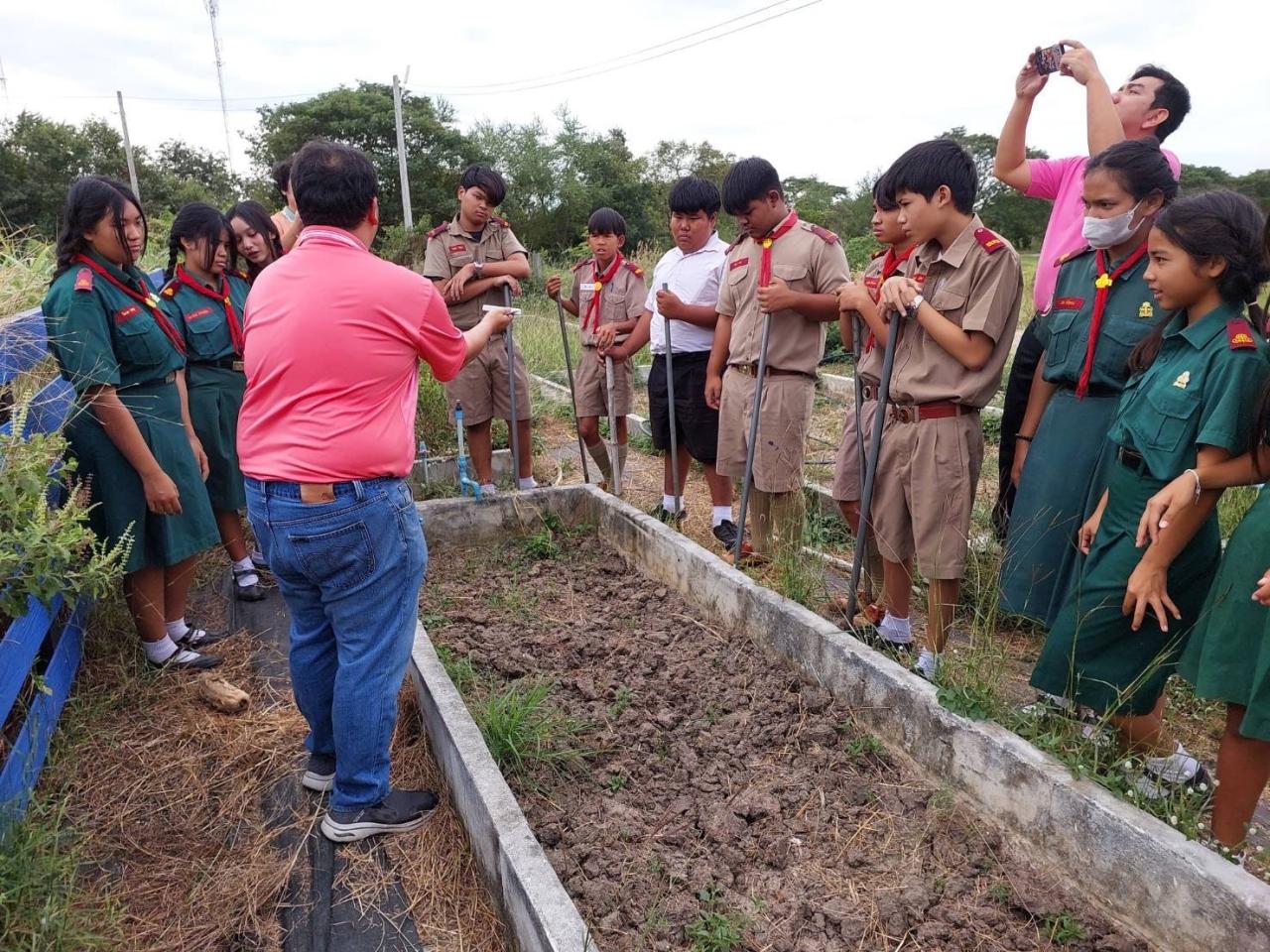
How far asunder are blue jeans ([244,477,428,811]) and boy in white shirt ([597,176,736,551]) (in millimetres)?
2459

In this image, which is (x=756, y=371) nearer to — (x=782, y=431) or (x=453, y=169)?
(x=782, y=431)

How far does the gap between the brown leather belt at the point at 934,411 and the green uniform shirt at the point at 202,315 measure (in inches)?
118

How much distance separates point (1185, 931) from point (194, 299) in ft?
14.0

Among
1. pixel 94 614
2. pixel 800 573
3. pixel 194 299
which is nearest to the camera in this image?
pixel 800 573

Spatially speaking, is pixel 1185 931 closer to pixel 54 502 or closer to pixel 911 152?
pixel 911 152

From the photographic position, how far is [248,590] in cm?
419

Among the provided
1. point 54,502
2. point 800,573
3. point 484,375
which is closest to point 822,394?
point 484,375

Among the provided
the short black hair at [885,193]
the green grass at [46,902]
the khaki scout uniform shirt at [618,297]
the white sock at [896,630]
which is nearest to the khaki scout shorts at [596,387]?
the khaki scout uniform shirt at [618,297]

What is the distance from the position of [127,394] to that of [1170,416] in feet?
11.6

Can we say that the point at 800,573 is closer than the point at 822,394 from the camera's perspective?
Yes

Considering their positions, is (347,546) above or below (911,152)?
below

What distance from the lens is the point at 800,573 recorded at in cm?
329

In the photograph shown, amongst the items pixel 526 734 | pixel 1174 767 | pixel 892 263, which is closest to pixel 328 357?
pixel 526 734

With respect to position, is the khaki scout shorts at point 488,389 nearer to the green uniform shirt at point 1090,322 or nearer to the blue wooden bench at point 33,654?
the blue wooden bench at point 33,654
